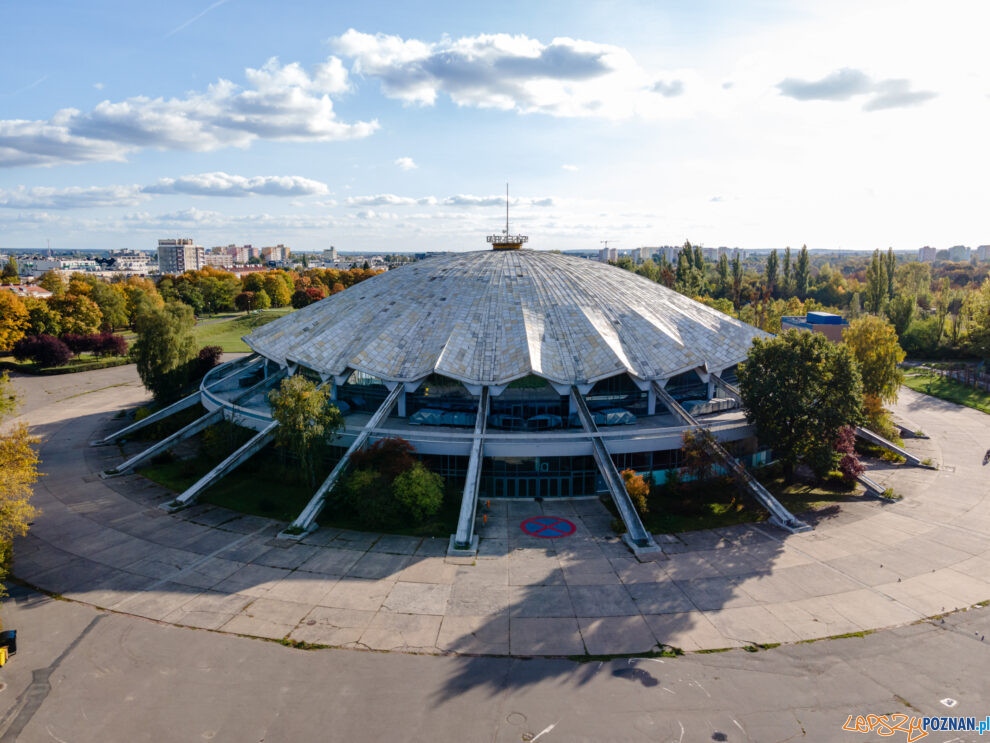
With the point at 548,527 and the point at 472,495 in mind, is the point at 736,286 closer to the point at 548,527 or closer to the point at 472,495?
the point at 548,527

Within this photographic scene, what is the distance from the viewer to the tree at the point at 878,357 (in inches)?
2240

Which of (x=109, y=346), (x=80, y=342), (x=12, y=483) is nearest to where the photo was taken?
(x=12, y=483)

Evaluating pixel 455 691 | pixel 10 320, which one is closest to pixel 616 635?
pixel 455 691

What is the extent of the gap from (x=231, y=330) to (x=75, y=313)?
3211 cm

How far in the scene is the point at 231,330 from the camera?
131375 mm

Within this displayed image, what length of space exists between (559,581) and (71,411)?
68930 millimetres

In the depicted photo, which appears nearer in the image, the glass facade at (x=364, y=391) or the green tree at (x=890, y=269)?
the glass facade at (x=364, y=391)

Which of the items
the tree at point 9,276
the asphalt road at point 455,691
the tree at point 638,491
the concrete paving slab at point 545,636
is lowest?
the asphalt road at point 455,691

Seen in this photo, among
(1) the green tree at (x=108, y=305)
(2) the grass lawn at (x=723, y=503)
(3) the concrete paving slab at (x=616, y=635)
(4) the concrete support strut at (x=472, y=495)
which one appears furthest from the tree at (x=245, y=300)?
(3) the concrete paving slab at (x=616, y=635)

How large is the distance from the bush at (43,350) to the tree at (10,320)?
4.71 feet

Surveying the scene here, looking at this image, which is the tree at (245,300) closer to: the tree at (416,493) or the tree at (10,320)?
the tree at (10,320)

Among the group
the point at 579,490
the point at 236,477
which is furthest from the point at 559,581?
the point at 236,477

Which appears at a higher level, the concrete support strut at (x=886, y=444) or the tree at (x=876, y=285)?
the tree at (x=876, y=285)

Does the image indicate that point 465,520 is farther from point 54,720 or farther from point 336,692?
point 54,720
